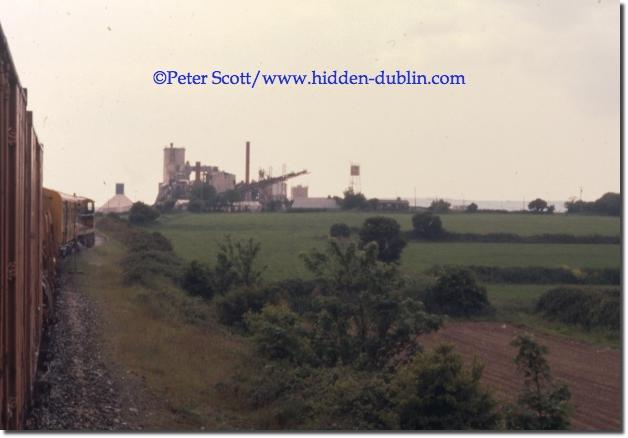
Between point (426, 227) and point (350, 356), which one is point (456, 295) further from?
point (426, 227)

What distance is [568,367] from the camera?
62.2 feet

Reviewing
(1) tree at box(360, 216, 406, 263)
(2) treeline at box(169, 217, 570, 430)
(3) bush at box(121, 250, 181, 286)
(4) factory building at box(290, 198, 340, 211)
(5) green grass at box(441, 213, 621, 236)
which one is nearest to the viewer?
(2) treeline at box(169, 217, 570, 430)

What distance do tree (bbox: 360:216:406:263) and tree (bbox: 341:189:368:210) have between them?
63.6 feet

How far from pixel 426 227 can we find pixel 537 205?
11.4 metres

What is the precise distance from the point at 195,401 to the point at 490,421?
12.5ft

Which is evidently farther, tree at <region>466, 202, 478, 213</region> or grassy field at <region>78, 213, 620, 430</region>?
tree at <region>466, 202, 478, 213</region>

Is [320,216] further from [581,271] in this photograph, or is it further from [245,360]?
[245,360]

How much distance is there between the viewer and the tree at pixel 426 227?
39.1m

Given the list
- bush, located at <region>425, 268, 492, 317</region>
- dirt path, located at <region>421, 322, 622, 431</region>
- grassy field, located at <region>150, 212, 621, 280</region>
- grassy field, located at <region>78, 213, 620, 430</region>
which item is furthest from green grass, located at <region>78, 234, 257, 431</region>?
grassy field, located at <region>150, 212, 621, 280</region>

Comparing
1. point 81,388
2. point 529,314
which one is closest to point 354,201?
point 529,314

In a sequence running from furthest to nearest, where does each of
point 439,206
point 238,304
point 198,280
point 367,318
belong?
1. point 439,206
2. point 198,280
3. point 238,304
4. point 367,318

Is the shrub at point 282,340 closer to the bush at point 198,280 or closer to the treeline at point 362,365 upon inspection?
the treeline at point 362,365

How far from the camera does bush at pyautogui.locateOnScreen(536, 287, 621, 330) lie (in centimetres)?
2355

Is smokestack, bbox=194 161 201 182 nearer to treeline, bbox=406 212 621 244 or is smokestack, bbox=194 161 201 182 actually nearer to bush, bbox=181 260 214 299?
treeline, bbox=406 212 621 244
